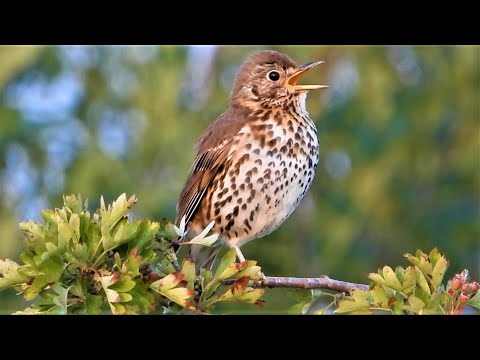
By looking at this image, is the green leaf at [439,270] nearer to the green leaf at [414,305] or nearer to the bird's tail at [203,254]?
the green leaf at [414,305]

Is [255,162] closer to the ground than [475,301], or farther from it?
farther from it

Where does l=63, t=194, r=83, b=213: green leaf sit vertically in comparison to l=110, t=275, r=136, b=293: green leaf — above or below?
above

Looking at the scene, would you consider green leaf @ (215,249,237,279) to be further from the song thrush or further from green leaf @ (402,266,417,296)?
the song thrush

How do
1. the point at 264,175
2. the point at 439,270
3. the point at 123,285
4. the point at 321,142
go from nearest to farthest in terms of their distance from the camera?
1. the point at 123,285
2. the point at 439,270
3. the point at 264,175
4. the point at 321,142

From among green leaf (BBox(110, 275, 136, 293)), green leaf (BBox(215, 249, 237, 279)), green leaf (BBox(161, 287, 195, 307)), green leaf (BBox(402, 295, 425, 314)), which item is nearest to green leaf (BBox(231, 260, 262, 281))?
green leaf (BBox(215, 249, 237, 279))

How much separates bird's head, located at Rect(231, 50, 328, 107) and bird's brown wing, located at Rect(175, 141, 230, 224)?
1.32ft

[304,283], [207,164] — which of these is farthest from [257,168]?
[304,283]

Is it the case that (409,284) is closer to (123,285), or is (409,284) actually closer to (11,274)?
(123,285)

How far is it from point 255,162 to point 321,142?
18.8 ft

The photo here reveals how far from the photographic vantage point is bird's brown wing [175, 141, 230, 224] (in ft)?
17.6

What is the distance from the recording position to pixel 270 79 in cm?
562

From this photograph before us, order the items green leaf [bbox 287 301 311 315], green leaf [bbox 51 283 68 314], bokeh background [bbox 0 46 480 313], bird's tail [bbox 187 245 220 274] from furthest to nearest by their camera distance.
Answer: bokeh background [bbox 0 46 480 313] < bird's tail [bbox 187 245 220 274] < green leaf [bbox 287 301 311 315] < green leaf [bbox 51 283 68 314]

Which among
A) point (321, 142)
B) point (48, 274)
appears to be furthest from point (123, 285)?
point (321, 142)

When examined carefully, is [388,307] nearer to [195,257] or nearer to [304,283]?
[304,283]
